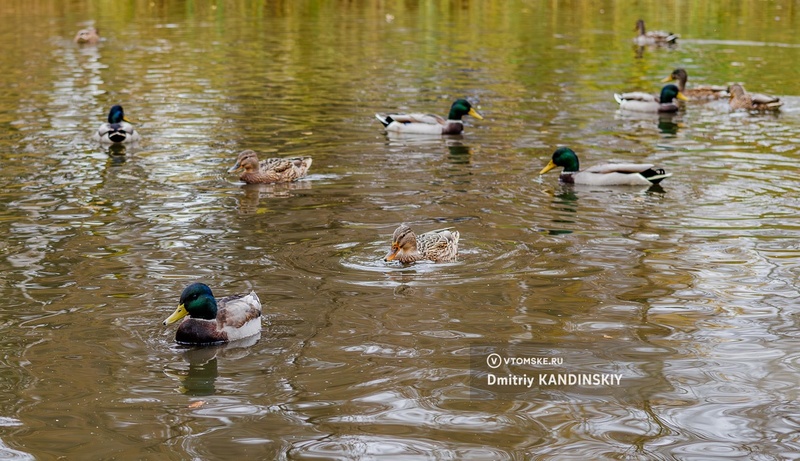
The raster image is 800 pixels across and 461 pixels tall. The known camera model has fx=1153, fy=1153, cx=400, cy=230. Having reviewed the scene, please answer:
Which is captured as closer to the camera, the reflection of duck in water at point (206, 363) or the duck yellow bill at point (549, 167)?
the reflection of duck in water at point (206, 363)

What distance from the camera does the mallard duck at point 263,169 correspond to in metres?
17.6

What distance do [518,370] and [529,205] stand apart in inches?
266

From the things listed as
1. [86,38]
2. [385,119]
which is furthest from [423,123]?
[86,38]

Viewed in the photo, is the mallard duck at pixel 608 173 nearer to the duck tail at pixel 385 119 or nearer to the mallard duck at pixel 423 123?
the mallard duck at pixel 423 123

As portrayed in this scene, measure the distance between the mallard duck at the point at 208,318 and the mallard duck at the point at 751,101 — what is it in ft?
57.8

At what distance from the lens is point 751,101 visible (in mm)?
25172

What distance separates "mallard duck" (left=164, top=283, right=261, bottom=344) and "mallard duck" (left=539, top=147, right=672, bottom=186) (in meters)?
8.49

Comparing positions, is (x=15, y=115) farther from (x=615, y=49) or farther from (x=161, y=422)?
(x=615, y=49)

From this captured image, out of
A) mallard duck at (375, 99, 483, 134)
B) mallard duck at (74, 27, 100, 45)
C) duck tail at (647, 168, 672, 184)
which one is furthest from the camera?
mallard duck at (74, 27, 100, 45)

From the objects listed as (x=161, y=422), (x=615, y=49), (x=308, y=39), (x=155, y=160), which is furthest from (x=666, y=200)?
(x=308, y=39)

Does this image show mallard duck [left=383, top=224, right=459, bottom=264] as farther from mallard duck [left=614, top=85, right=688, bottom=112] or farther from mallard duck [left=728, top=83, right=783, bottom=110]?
mallard duck [left=728, top=83, right=783, bottom=110]

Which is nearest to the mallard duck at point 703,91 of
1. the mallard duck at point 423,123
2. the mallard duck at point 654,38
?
the mallard duck at point 423,123

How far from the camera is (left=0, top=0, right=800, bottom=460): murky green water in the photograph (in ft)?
28.0

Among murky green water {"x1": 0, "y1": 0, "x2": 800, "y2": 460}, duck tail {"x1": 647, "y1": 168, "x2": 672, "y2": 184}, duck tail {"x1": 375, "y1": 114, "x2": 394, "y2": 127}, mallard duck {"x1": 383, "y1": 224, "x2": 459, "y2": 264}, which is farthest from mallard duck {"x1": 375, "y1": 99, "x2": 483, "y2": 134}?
mallard duck {"x1": 383, "y1": 224, "x2": 459, "y2": 264}
